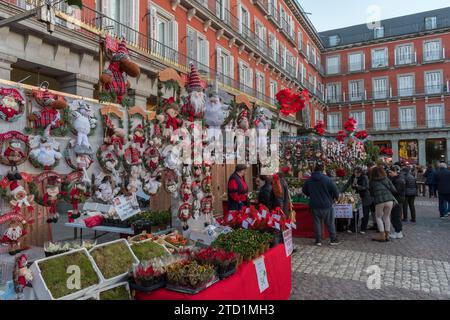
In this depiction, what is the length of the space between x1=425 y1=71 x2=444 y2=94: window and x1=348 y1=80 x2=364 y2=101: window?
5.98 metres

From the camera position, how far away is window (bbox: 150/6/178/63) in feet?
43.0

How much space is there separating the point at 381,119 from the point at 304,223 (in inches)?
1295

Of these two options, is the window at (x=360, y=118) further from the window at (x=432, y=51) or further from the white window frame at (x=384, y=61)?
the window at (x=432, y=51)

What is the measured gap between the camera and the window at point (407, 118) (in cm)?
3538

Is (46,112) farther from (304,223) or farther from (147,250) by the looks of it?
(304,223)

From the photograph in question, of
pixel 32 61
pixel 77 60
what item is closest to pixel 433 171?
pixel 77 60

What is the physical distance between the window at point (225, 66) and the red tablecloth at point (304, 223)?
1124 centimetres

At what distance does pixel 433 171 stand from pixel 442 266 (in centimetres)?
1139

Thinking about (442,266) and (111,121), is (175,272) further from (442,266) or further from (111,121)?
(442,266)

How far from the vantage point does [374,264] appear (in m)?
5.70

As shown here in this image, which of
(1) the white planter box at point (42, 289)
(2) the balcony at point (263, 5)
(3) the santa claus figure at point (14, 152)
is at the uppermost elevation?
(2) the balcony at point (263, 5)

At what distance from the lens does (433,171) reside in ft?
50.4

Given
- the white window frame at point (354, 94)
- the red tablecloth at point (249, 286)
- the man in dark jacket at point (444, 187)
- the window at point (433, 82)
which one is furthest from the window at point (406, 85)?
the red tablecloth at point (249, 286)
